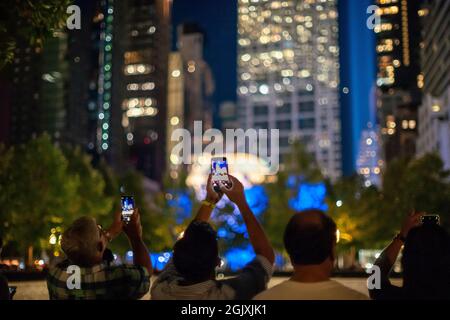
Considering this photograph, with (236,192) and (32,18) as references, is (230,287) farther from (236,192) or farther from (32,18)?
(32,18)

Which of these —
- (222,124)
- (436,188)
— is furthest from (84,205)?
(222,124)

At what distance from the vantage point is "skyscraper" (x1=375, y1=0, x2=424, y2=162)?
366ft

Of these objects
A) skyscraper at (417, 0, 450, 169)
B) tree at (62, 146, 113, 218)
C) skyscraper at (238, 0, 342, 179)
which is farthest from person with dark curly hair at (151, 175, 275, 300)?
skyscraper at (238, 0, 342, 179)

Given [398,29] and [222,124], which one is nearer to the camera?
[398,29]

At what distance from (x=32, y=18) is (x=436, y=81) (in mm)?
76867

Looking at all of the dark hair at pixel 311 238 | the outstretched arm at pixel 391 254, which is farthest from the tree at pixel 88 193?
the dark hair at pixel 311 238

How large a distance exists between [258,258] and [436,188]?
38600 mm

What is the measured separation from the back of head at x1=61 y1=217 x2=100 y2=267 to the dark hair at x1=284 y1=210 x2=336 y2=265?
1.36m

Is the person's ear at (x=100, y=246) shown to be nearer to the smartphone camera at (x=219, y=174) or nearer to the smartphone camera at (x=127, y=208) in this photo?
the smartphone camera at (x=127, y=208)

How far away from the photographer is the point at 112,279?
13.3ft

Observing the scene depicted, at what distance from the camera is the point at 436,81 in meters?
77.9

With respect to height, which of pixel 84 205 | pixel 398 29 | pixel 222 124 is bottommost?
pixel 84 205

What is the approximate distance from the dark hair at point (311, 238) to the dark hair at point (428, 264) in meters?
0.71
